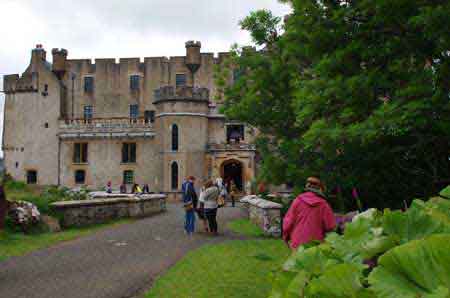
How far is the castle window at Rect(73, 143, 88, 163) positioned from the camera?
42.8 m

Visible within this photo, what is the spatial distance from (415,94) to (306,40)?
3.65 metres

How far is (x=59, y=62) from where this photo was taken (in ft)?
152

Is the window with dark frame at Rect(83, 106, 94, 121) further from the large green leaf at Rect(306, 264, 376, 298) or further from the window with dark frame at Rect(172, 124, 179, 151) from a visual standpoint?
the large green leaf at Rect(306, 264, 376, 298)

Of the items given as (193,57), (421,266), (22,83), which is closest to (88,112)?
(22,83)

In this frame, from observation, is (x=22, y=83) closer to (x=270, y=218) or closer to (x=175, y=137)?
(x=175, y=137)

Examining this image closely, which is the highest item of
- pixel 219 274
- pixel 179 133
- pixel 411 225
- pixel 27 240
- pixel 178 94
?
pixel 178 94

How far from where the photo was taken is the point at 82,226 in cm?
1553

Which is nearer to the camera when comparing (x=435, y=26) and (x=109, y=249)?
(x=435, y=26)

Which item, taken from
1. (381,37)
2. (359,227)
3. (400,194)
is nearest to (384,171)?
(400,194)

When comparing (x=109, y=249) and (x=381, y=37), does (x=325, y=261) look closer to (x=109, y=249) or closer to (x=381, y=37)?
(x=381, y=37)

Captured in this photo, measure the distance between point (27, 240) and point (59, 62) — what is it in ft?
123

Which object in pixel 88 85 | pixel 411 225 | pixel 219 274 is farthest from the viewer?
pixel 88 85

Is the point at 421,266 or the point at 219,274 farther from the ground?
the point at 421,266

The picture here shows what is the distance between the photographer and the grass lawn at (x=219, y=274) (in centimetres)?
712
